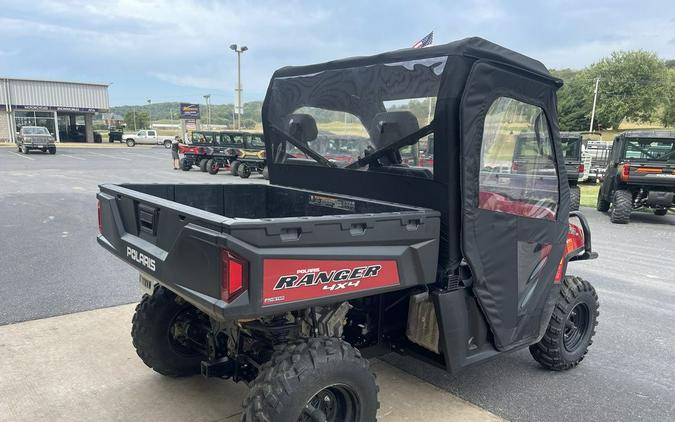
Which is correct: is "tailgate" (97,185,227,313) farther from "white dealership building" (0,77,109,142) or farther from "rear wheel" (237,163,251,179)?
"white dealership building" (0,77,109,142)

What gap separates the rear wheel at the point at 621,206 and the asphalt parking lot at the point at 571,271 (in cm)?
91

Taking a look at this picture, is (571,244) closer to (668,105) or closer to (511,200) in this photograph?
(511,200)

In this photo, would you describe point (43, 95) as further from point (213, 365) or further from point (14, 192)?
point (213, 365)

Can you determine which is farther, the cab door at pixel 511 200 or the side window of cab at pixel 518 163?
the side window of cab at pixel 518 163

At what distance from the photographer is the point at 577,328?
4027 mm

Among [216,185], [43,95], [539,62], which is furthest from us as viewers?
[43,95]

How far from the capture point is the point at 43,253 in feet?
22.4

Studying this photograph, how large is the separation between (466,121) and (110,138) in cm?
5405

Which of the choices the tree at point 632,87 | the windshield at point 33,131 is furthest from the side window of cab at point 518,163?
the tree at point 632,87

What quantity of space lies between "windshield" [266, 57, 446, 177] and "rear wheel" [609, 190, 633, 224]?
1008 cm

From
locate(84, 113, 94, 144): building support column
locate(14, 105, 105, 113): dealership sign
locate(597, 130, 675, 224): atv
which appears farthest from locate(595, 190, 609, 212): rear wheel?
locate(84, 113, 94, 144): building support column

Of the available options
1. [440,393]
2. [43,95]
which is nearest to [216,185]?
[440,393]

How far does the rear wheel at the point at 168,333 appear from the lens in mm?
3379

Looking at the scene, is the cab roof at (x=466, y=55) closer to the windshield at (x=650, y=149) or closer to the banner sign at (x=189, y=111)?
the windshield at (x=650, y=149)
